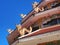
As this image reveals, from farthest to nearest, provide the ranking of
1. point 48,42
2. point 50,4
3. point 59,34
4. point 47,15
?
1. point 50,4
2. point 47,15
3. point 48,42
4. point 59,34

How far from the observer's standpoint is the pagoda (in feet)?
37.3

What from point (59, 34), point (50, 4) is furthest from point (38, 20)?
point (59, 34)

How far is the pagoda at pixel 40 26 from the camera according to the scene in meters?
11.4

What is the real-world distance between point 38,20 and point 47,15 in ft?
2.44

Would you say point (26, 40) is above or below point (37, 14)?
below

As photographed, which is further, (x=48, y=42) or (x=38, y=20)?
(x=38, y=20)

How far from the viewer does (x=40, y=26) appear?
48.1 feet

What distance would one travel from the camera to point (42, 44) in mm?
11938

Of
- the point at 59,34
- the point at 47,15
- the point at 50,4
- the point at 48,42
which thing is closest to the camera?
the point at 59,34

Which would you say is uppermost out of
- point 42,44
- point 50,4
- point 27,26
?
point 50,4

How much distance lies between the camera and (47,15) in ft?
47.1

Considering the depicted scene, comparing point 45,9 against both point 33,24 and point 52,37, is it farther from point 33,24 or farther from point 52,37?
point 52,37

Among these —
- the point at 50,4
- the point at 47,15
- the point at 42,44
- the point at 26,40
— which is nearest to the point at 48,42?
the point at 42,44

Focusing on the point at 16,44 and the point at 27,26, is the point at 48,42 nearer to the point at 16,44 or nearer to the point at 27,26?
the point at 16,44
